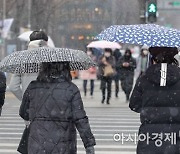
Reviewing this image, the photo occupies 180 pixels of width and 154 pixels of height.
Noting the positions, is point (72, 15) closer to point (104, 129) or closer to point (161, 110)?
point (104, 129)

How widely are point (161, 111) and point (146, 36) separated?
731 millimetres

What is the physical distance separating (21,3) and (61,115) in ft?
110

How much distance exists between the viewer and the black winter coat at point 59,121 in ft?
18.0

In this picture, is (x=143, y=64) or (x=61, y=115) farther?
(x=143, y=64)

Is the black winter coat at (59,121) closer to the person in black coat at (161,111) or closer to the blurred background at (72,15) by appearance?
the person in black coat at (161,111)

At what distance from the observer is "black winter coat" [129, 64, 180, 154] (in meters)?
5.62

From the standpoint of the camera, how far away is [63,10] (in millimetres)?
39562

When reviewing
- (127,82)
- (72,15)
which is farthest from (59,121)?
(72,15)

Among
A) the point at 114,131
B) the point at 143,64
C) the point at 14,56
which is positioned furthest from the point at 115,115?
the point at 14,56

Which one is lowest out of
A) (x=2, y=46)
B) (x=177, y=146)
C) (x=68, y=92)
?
(x=2, y=46)

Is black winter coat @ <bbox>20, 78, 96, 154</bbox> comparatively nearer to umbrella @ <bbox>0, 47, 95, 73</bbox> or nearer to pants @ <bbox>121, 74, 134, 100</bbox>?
umbrella @ <bbox>0, 47, 95, 73</bbox>

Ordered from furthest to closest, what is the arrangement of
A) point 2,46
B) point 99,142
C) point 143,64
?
point 2,46, point 143,64, point 99,142

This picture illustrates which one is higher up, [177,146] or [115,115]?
[177,146]

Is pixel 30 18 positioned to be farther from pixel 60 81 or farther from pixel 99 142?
pixel 60 81
